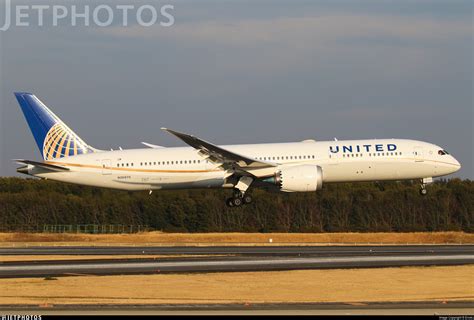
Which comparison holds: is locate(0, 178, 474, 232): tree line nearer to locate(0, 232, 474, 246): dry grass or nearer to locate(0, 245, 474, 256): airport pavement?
locate(0, 232, 474, 246): dry grass

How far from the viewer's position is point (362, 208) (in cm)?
7619

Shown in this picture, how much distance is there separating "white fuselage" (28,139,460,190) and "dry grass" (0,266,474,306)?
1315 cm

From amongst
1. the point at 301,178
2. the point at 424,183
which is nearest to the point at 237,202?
the point at 301,178

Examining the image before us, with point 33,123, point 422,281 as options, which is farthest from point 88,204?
point 422,281

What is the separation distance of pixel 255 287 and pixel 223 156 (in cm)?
1854

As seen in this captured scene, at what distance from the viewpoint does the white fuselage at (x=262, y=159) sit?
1881 inches

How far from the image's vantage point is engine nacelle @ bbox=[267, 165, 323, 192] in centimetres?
4669

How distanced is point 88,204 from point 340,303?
48683 mm

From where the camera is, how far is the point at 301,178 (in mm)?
46656

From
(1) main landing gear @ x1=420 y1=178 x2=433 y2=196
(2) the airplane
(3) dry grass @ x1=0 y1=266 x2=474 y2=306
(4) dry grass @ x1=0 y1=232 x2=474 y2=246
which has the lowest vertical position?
(3) dry grass @ x1=0 y1=266 x2=474 y2=306

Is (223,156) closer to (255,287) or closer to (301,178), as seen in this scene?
(301,178)

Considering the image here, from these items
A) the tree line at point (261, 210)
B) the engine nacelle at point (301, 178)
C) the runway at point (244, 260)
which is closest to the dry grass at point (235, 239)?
the tree line at point (261, 210)

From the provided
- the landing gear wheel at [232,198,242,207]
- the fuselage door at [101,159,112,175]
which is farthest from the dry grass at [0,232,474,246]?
the landing gear wheel at [232,198,242,207]

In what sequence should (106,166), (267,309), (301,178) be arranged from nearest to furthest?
(267,309), (301,178), (106,166)
